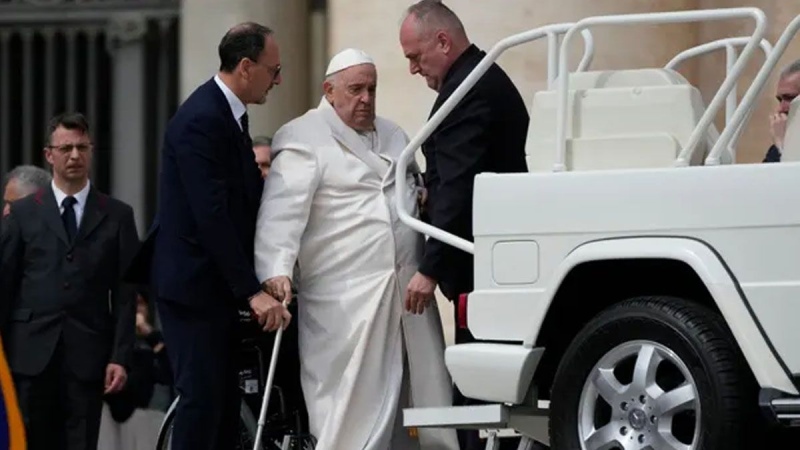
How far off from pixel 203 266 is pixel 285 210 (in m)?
0.40

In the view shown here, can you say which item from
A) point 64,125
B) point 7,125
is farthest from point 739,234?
point 7,125

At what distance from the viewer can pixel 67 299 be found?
11734mm

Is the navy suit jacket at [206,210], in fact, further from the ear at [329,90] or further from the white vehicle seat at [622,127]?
the white vehicle seat at [622,127]

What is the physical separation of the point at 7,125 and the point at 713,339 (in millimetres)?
8225

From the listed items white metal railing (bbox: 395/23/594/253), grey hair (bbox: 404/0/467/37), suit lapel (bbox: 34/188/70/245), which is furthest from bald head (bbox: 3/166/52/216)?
white metal railing (bbox: 395/23/594/253)

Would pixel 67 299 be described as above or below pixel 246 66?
below

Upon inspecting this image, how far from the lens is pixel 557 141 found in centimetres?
889

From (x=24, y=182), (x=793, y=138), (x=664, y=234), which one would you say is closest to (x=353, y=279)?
(x=664, y=234)

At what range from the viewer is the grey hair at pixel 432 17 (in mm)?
10312

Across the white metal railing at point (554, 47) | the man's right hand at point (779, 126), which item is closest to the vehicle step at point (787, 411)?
the white metal railing at point (554, 47)

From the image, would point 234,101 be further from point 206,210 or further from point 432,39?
point 432,39

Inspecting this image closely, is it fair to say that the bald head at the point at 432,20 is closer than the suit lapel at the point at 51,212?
Yes

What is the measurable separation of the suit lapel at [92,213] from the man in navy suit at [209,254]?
164 cm

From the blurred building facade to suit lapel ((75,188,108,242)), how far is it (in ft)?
6.98
